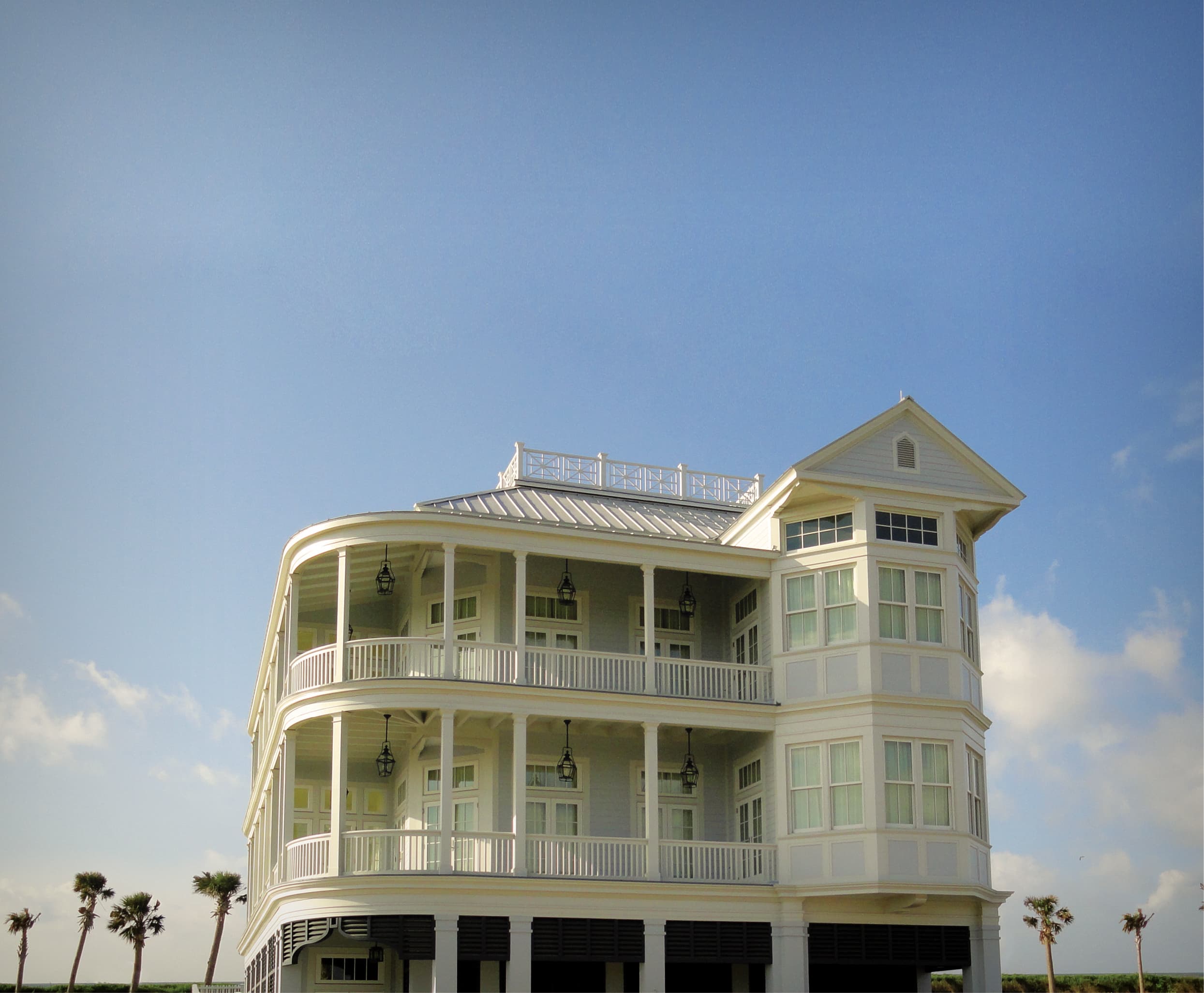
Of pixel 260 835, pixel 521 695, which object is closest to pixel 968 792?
pixel 521 695

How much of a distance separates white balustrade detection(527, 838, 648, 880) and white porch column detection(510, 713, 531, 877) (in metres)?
0.28

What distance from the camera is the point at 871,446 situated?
27.5m

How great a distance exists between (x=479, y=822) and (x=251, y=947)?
1044 centimetres

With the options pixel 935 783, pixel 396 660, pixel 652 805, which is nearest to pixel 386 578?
pixel 396 660

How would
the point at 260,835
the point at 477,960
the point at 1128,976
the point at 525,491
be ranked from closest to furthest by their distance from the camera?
the point at 477,960
the point at 525,491
the point at 260,835
the point at 1128,976

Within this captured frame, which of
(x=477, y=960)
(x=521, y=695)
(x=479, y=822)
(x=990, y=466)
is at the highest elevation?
(x=990, y=466)

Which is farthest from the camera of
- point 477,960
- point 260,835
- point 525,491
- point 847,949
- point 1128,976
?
point 1128,976

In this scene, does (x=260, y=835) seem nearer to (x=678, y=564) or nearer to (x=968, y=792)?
(x=678, y=564)

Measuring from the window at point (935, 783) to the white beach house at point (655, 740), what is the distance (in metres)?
0.04

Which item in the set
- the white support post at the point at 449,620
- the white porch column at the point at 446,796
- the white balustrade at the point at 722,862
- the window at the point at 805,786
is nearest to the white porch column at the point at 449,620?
the white support post at the point at 449,620

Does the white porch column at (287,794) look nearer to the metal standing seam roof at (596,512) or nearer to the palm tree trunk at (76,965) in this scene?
the metal standing seam roof at (596,512)

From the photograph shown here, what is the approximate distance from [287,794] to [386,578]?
14.2 feet

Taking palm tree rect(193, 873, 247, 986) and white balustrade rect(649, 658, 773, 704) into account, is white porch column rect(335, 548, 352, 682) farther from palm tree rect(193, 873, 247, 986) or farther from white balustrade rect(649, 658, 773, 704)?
palm tree rect(193, 873, 247, 986)

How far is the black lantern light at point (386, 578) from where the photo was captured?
27.0m
